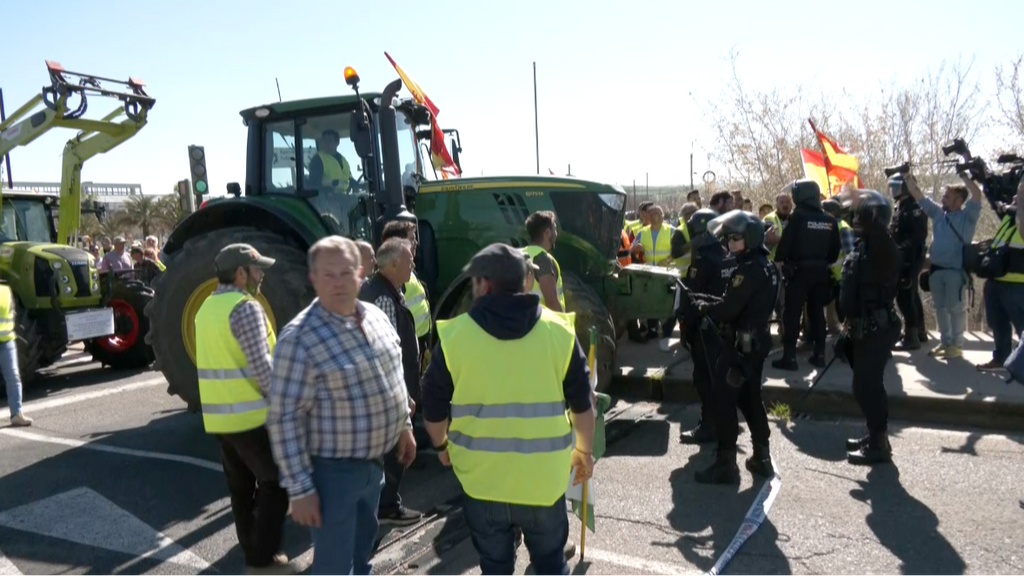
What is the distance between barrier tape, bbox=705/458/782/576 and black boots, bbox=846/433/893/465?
21.4 inches

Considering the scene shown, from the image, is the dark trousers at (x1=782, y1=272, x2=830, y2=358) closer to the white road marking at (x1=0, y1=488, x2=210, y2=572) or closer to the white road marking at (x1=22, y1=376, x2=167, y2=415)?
the white road marking at (x1=0, y1=488, x2=210, y2=572)

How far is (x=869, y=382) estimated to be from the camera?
17.1ft

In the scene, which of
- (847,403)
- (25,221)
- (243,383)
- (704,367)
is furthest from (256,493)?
(25,221)

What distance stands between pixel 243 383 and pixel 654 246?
21.3ft

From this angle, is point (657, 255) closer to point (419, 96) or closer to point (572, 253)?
point (572, 253)

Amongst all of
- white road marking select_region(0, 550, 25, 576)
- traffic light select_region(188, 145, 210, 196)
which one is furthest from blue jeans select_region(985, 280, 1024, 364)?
traffic light select_region(188, 145, 210, 196)

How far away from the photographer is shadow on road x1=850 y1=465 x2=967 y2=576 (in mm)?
3852

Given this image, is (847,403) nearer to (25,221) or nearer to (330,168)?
Result: (330,168)

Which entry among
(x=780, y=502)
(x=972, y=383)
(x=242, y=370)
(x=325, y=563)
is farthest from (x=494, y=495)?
(x=972, y=383)

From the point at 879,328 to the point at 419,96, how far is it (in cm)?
533

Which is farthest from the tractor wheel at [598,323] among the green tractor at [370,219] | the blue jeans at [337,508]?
the blue jeans at [337,508]

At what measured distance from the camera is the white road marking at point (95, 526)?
4.36m

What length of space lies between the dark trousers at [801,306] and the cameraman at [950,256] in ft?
3.66

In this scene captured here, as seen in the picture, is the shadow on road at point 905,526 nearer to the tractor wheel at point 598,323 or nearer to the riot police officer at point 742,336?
the riot police officer at point 742,336
